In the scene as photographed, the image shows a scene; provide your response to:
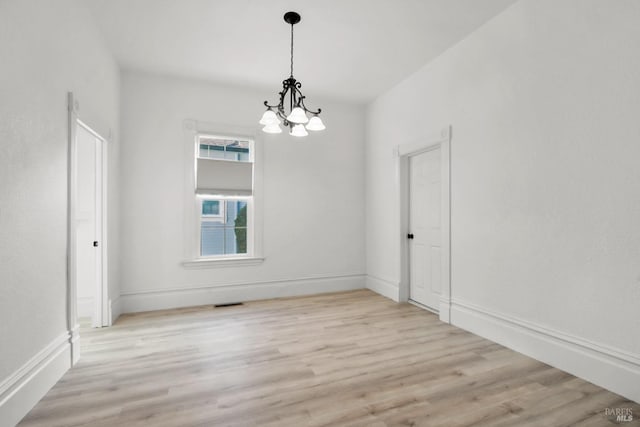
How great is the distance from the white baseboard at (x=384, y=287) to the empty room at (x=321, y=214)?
42 mm

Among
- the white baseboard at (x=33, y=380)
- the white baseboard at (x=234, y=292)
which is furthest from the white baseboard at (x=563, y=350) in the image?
the white baseboard at (x=33, y=380)

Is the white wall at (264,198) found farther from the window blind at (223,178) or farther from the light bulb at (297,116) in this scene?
the light bulb at (297,116)

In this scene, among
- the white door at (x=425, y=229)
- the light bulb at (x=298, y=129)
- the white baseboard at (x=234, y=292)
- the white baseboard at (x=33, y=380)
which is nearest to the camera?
the white baseboard at (x=33, y=380)

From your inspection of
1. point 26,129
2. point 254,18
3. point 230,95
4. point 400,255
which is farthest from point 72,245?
point 400,255

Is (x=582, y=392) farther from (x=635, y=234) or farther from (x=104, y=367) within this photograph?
(x=104, y=367)

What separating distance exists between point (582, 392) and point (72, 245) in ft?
13.1

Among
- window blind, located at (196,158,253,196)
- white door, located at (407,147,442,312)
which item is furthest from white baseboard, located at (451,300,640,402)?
window blind, located at (196,158,253,196)

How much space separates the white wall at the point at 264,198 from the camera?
13.8ft

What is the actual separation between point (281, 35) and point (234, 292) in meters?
3.34

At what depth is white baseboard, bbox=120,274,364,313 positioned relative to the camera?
13.8 ft

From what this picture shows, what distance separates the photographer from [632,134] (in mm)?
2172

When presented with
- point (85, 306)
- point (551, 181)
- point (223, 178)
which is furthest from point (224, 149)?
point (551, 181)

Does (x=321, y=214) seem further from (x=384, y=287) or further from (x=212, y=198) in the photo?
(x=212, y=198)

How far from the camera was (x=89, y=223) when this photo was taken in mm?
3863
